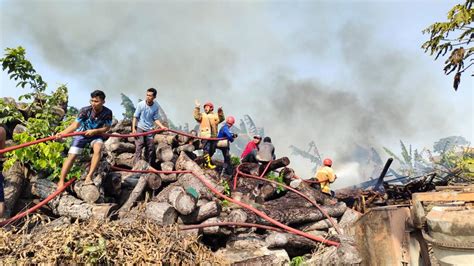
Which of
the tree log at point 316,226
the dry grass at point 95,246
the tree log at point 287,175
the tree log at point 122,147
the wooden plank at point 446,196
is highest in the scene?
the tree log at point 122,147

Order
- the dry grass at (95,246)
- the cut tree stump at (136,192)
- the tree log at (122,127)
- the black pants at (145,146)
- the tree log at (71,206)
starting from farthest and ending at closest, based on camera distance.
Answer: the tree log at (122,127) < the black pants at (145,146) < the cut tree stump at (136,192) < the tree log at (71,206) < the dry grass at (95,246)

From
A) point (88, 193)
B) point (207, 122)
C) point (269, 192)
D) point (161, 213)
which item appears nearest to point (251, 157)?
point (207, 122)

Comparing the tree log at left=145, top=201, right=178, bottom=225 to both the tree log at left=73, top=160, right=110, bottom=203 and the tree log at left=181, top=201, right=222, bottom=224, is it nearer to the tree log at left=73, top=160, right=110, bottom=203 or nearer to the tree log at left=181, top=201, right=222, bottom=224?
the tree log at left=181, top=201, right=222, bottom=224

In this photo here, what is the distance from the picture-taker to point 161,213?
5766 mm

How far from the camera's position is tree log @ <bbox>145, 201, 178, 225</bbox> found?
18.8ft

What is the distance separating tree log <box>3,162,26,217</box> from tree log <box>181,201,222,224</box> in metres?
3.09

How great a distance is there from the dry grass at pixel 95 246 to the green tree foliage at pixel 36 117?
2.97m

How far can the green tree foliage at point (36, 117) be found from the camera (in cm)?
670

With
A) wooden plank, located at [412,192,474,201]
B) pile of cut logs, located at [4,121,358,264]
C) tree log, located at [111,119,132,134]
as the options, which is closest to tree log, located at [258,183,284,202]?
pile of cut logs, located at [4,121,358,264]

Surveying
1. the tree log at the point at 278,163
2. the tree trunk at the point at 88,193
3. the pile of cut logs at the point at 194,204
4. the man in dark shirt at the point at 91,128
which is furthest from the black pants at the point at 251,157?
the tree trunk at the point at 88,193

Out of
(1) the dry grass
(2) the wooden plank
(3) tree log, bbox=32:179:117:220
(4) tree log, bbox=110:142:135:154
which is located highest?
(4) tree log, bbox=110:142:135:154

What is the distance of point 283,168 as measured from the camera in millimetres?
10258

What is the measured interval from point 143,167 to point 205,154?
94.2 inches

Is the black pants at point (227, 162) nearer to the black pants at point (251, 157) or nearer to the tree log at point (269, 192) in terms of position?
the black pants at point (251, 157)
